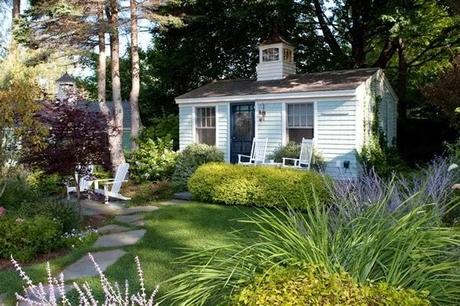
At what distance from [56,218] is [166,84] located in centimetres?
1302

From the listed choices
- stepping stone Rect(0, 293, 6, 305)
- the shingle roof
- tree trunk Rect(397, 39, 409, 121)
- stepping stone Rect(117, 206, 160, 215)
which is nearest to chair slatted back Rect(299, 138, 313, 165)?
the shingle roof

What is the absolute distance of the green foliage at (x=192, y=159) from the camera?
12.1 metres

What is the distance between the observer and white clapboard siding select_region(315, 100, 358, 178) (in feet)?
37.5

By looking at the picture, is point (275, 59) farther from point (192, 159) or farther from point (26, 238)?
point (26, 238)

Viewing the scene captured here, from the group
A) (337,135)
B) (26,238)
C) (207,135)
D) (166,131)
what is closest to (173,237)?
(26,238)

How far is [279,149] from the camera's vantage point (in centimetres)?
1247

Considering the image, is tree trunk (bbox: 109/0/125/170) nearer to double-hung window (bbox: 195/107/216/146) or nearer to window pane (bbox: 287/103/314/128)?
double-hung window (bbox: 195/107/216/146)

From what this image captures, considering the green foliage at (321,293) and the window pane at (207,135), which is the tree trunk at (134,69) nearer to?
the window pane at (207,135)

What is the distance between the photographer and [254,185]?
9.35m

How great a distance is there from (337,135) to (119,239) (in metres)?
6.92

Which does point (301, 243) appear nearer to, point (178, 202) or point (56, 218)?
point (56, 218)

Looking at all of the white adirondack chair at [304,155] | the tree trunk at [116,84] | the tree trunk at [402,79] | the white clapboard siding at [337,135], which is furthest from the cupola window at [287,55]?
the tree trunk at [402,79]

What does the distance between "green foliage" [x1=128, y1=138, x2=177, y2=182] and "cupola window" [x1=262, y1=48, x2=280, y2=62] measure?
418cm

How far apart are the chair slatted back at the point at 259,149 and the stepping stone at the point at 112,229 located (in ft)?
19.3
